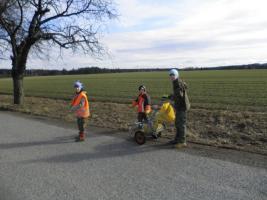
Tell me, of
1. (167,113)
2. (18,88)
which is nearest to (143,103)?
(167,113)

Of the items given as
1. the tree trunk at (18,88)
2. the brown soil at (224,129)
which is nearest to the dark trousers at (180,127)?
the brown soil at (224,129)

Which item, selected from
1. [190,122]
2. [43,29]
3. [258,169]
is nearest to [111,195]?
[258,169]

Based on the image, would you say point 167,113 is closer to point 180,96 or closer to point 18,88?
point 180,96

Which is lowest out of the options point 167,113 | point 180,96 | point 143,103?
point 167,113

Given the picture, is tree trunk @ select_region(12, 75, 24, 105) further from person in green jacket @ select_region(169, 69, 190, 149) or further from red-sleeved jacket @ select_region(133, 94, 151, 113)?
person in green jacket @ select_region(169, 69, 190, 149)

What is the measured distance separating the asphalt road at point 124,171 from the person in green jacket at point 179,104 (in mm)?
274

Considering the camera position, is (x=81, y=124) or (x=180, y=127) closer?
(x=180, y=127)

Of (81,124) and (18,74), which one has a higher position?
(18,74)

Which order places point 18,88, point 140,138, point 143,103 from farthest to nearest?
point 18,88
point 143,103
point 140,138

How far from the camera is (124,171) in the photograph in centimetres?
596

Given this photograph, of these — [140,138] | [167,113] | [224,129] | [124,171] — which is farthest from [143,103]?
[124,171]

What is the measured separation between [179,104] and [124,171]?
2.46 m

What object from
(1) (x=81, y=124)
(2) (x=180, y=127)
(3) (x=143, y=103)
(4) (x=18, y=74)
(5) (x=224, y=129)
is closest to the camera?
(2) (x=180, y=127)

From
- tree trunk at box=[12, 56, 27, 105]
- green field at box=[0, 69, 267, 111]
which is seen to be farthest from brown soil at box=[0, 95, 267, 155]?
tree trunk at box=[12, 56, 27, 105]
